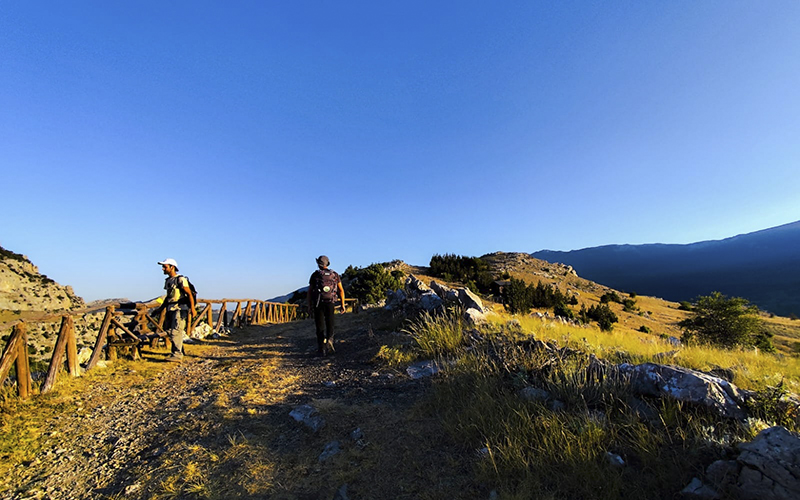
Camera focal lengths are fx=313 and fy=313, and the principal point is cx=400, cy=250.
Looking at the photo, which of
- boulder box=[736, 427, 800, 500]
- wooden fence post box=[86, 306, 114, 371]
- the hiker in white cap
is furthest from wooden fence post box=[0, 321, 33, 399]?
boulder box=[736, 427, 800, 500]

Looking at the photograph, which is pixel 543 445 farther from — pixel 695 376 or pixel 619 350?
pixel 619 350

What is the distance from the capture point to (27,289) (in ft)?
40.9

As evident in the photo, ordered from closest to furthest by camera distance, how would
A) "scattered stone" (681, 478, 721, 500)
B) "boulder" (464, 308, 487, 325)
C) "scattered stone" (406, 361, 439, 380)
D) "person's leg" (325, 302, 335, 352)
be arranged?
"scattered stone" (681, 478, 721, 500) < "scattered stone" (406, 361, 439, 380) < "boulder" (464, 308, 487, 325) < "person's leg" (325, 302, 335, 352)

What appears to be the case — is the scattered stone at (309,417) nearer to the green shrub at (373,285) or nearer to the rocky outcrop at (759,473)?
the rocky outcrop at (759,473)

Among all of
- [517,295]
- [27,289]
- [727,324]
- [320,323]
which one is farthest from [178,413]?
[727,324]

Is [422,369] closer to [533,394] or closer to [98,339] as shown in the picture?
[533,394]

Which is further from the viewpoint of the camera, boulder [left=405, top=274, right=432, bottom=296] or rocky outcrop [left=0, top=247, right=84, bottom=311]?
boulder [left=405, top=274, right=432, bottom=296]

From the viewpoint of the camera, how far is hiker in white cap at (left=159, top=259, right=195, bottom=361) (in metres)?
7.70

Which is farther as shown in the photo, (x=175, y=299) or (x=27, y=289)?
(x=27, y=289)

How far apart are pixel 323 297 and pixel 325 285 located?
0.30 meters

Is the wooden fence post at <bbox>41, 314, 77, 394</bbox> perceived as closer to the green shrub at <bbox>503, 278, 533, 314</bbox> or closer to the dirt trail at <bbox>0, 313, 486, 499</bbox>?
the dirt trail at <bbox>0, 313, 486, 499</bbox>

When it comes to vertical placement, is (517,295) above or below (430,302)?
below

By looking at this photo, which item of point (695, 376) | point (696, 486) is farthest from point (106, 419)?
point (695, 376)

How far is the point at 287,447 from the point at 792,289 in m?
148
